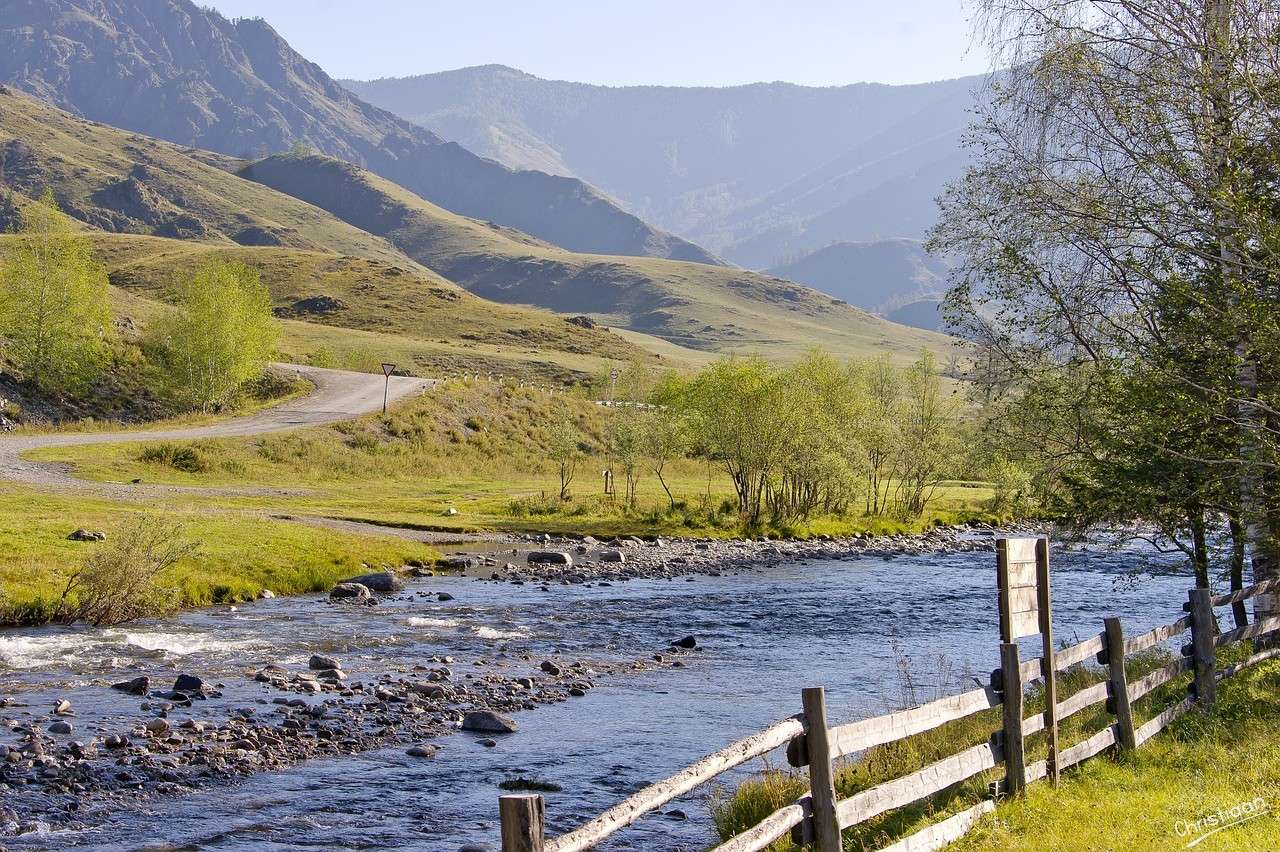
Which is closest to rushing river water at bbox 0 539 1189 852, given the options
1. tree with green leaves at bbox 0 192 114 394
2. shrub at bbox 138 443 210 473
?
shrub at bbox 138 443 210 473

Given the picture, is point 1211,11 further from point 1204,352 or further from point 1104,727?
point 1104,727

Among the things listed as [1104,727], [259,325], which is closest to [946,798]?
[1104,727]

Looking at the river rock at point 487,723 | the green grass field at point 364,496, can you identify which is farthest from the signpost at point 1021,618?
the green grass field at point 364,496

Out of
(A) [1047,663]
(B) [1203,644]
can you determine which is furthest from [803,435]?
(A) [1047,663]

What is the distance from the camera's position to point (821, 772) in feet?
30.3

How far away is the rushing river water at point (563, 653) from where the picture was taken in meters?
15.0

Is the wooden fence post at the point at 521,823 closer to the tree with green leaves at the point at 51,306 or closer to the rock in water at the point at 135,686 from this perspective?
the rock in water at the point at 135,686

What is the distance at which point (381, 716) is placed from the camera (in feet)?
66.7

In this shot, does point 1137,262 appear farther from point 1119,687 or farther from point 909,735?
point 909,735

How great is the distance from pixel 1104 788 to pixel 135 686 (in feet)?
57.0

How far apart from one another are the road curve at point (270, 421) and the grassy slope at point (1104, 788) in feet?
140

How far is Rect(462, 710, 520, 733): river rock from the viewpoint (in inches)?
787

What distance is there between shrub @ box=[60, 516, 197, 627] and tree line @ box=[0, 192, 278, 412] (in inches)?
1999

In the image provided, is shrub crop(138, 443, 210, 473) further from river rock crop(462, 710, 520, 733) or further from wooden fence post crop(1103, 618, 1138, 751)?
wooden fence post crop(1103, 618, 1138, 751)
